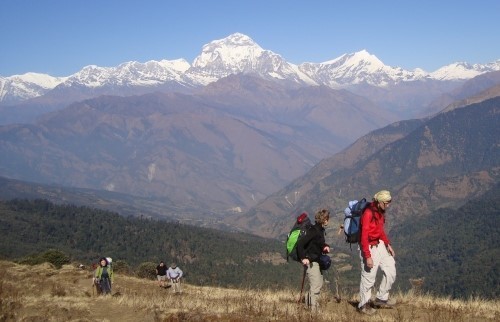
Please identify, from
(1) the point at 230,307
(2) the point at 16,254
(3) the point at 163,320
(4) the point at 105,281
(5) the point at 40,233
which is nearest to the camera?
(3) the point at 163,320

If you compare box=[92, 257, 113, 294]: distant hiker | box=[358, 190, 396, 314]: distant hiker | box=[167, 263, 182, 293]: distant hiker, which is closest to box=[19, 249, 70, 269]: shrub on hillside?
box=[167, 263, 182, 293]: distant hiker

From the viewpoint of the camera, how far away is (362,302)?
1485 cm

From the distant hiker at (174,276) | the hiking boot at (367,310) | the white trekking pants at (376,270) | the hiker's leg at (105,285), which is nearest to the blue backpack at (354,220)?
the white trekking pants at (376,270)

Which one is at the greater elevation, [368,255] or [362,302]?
[368,255]

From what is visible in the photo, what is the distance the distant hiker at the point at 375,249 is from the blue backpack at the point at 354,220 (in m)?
0.20

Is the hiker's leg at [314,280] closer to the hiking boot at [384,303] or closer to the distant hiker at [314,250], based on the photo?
the distant hiker at [314,250]

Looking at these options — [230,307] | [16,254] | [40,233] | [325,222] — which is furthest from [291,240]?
[40,233]

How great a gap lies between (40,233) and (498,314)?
8019 inches

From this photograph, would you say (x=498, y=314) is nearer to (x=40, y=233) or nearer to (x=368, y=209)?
(x=368, y=209)

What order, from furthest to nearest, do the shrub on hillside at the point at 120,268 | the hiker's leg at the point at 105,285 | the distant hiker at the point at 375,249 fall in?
the shrub on hillside at the point at 120,268
the hiker's leg at the point at 105,285
the distant hiker at the point at 375,249

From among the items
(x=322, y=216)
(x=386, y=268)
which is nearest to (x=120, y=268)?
(x=322, y=216)

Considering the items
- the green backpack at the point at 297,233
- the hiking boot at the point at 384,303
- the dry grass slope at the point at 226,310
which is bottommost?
the dry grass slope at the point at 226,310

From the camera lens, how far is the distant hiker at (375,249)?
14430 millimetres

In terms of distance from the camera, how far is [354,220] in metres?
14.9
